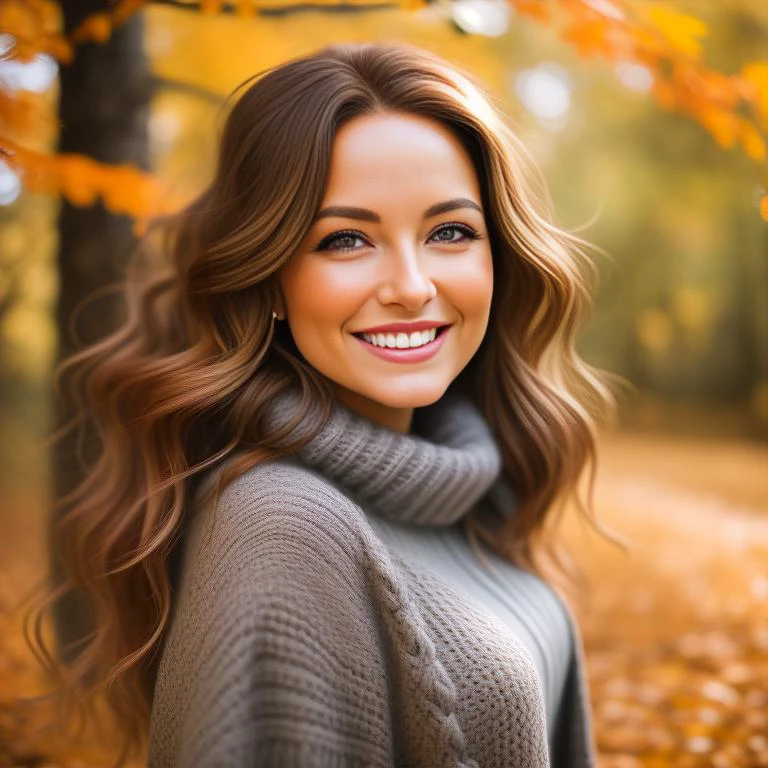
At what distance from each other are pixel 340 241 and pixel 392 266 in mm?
136

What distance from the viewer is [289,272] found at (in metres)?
1.93

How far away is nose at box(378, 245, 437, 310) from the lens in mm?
1818

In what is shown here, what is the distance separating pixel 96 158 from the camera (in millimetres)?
2965

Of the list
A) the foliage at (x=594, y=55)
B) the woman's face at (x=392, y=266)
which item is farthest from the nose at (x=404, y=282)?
the foliage at (x=594, y=55)

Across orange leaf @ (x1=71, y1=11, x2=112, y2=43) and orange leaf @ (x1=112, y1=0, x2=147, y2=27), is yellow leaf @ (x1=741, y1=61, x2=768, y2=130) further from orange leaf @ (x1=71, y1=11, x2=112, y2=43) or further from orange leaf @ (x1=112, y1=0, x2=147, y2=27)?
orange leaf @ (x1=71, y1=11, x2=112, y2=43)

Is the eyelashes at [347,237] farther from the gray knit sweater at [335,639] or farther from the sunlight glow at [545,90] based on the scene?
the sunlight glow at [545,90]

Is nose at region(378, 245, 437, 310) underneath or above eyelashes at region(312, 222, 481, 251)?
underneath

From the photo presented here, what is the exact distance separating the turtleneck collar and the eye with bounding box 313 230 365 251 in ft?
1.21

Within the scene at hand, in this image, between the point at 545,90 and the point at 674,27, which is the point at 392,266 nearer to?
the point at 674,27

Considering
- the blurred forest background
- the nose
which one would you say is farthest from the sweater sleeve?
the blurred forest background

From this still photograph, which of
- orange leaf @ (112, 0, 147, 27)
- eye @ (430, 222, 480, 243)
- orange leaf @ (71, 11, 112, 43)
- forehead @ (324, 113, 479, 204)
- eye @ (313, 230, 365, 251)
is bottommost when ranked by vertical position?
eye @ (313, 230, 365, 251)

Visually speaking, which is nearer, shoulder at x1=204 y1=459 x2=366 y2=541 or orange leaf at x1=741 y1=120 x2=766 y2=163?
shoulder at x1=204 y1=459 x2=366 y2=541

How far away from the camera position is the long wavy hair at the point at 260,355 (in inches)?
74.5

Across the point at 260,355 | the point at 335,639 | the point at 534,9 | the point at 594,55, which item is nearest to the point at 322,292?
the point at 260,355
